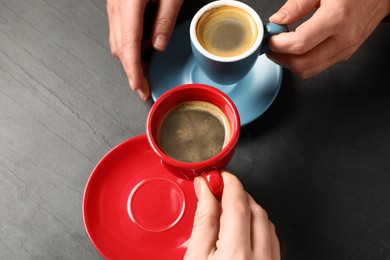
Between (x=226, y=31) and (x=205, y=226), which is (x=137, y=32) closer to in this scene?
(x=226, y=31)

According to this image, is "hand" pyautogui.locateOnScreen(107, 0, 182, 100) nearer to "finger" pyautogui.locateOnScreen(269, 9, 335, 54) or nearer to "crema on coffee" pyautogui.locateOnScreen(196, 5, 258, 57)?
"crema on coffee" pyautogui.locateOnScreen(196, 5, 258, 57)

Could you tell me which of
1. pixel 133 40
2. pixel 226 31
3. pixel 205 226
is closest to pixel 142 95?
pixel 133 40

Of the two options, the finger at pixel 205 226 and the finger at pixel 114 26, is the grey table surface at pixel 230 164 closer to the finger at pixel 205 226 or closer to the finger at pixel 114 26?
the finger at pixel 114 26

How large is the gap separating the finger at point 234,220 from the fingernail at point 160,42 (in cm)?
33

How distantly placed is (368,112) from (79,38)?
2.25 ft

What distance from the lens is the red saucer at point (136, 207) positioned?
2.63ft

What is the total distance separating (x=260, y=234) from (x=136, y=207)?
28 cm

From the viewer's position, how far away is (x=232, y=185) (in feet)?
2.19

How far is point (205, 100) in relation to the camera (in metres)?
0.74

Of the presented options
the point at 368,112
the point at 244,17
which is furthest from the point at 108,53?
the point at 368,112

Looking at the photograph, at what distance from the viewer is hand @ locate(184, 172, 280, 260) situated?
631 mm

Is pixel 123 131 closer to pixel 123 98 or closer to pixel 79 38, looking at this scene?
pixel 123 98

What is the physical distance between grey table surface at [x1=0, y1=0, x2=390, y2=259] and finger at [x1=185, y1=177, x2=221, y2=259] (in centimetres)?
20

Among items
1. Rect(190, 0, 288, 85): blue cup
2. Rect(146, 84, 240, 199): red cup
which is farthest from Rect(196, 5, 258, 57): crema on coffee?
Rect(146, 84, 240, 199): red cup
